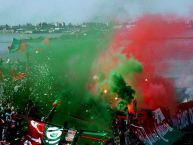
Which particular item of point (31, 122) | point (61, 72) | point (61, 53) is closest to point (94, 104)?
point (31, 122)

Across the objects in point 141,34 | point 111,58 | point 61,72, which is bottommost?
point 61,72

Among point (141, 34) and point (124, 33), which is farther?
point (124, 33)

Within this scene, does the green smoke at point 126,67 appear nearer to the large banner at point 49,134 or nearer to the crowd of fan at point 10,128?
the crowd of fan at point 10,128

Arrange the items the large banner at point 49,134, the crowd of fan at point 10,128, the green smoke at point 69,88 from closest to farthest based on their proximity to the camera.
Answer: the large banner at point 49,134 < the crowd of fan at point 10,128 < the green smoke at point 69,88

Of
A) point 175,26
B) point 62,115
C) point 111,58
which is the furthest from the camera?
point 111,58

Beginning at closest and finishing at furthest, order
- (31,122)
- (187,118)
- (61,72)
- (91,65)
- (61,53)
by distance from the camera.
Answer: (31,122) → (187,118) → (91,65) → (61,72) → (61,53)

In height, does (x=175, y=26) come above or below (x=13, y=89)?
above

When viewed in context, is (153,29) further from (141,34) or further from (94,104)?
(94,104)

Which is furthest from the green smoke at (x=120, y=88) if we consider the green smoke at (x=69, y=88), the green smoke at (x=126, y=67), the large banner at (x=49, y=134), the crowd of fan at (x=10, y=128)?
the large banner at (x=49, y=134)

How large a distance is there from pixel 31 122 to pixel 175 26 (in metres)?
22.2

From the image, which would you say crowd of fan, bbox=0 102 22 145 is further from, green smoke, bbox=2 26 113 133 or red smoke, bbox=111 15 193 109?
red smoke, bbox=111 15 193 109

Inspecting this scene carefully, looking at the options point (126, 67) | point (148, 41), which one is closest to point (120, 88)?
point (126, 67)

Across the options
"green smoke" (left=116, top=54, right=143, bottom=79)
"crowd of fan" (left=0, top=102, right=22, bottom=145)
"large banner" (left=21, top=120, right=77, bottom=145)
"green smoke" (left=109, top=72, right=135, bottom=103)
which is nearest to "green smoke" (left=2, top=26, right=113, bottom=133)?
"green smoke" (left=109, top=72, right=135, bottom=103)

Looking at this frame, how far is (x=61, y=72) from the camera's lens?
51938 mm
